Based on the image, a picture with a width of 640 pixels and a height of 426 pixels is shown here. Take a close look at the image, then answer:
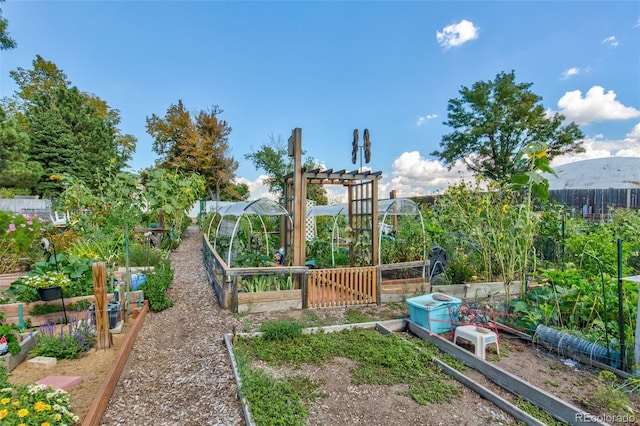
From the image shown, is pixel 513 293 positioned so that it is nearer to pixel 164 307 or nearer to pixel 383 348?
pixel 383 348

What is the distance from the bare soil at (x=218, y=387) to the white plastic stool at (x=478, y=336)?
192 millimetres

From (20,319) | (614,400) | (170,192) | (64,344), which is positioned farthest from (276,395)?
(170,192)

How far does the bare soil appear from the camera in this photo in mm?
2354

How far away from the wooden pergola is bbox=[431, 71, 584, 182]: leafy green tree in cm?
1455

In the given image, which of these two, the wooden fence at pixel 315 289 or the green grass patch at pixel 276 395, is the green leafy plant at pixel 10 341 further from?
the wooden fence at pixel 315 289

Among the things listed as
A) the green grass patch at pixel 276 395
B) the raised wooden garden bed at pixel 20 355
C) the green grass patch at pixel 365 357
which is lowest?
the green grass patch at pixel 365 357

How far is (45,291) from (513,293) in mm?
6933

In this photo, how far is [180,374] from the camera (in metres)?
3.05

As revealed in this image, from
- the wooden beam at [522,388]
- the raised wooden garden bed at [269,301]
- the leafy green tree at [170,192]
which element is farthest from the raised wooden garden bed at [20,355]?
the wooden beam at [522,388]

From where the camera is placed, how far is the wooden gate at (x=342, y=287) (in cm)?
511

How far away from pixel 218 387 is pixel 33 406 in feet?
4.19

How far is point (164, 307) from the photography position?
4.90 metres

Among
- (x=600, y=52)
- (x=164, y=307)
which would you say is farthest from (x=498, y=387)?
(x=600, y=52)

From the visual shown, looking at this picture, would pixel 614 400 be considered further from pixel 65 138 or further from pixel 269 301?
pixel 65 138
